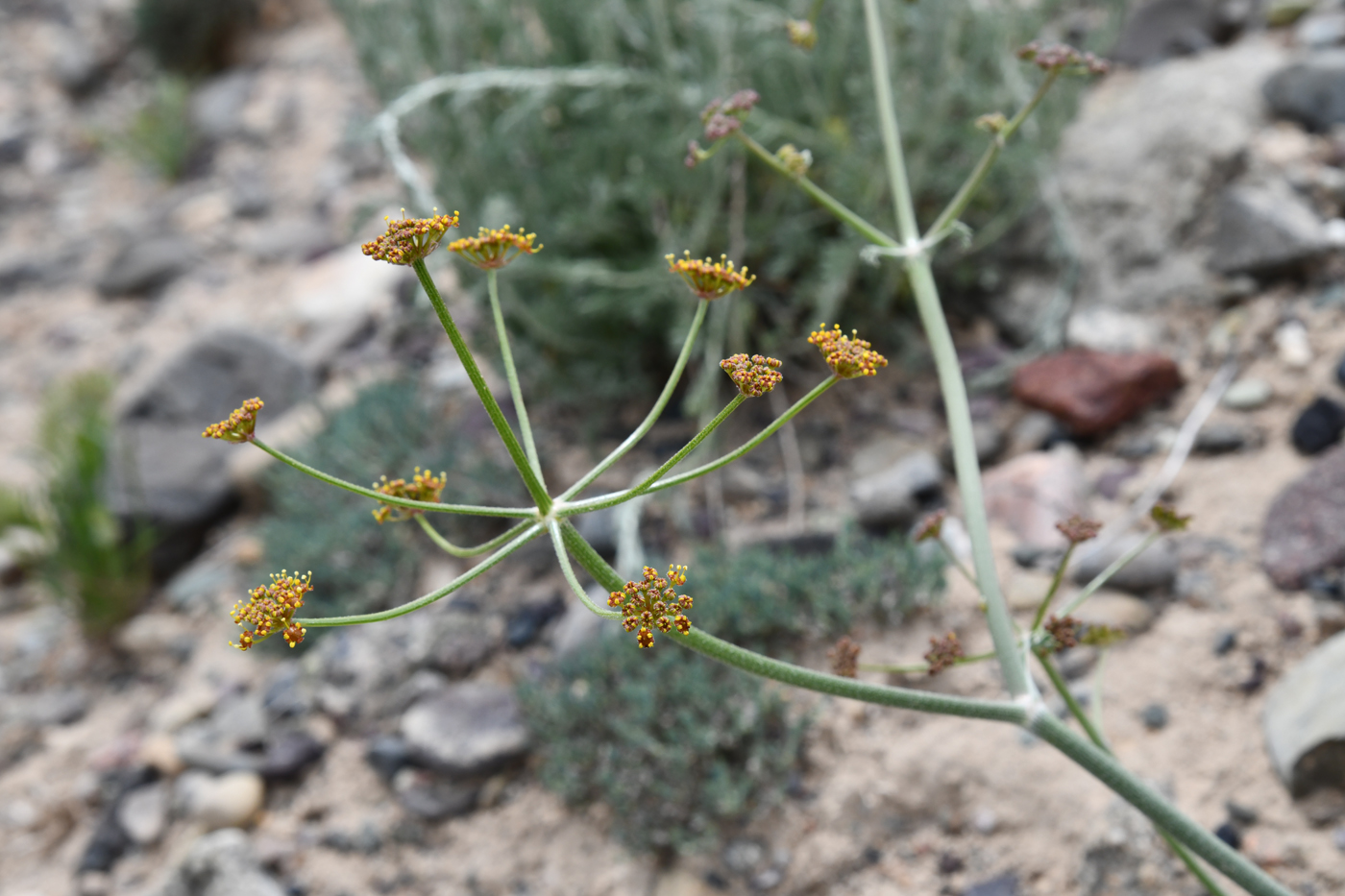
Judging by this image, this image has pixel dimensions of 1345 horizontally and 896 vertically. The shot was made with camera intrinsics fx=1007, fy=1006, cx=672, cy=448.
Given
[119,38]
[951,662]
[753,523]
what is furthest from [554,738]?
[119,38]

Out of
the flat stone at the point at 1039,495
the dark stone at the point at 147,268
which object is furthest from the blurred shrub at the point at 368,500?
the dark stone at the point at 147,268

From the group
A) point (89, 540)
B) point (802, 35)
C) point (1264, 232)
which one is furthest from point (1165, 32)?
point (89, 540)

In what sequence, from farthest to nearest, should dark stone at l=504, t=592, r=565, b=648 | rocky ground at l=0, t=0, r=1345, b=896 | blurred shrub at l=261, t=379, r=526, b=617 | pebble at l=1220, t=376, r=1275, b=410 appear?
blurred shrub at l=261, t=379, r=526, b=617 → dark stone at l=504, t=592, r=565, b=648 → pebble at l=1220, t=376, r=1275, b=410 → rocky ground at l=0, t=0, r=1345, b=896

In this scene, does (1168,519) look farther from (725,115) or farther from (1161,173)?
(1161,173)

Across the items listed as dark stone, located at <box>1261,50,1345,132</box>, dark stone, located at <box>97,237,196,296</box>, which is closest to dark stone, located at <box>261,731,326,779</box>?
dark stone, located at <box>1261,50,1345,132</box>

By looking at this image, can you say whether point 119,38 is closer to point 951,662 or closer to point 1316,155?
point 1316,155

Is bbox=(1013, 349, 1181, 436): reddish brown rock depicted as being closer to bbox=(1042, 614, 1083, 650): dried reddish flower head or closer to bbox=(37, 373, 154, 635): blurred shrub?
bbox=(1042, 614, 1083, 650): dried reddish flower head
